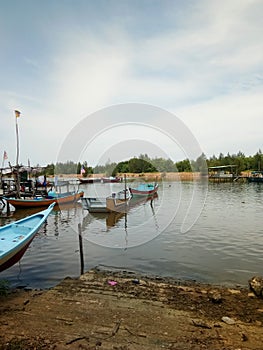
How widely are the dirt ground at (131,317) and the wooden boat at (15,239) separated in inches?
33.8

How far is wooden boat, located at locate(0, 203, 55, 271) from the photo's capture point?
20.7 feet

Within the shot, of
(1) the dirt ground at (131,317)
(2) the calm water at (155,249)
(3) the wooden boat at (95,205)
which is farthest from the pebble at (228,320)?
(3) the wooden boat at (95,205)

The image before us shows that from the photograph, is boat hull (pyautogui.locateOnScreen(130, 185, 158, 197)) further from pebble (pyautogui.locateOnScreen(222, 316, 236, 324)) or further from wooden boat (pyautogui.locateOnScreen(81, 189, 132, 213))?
pebble (pyautogui.locateOnScreen(222, 316, 236, 324))

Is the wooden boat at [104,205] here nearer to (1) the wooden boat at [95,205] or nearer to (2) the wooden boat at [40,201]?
(1) the wooden boat at [95,205]

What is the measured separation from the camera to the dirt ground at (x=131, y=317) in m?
4.02

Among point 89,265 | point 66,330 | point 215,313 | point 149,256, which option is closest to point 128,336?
point 66,330

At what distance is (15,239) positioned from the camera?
764 centimetres

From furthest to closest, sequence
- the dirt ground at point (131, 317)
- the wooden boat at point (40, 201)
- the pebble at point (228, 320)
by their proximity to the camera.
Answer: the wooden boat at point (40, 201) → the pebble at point (228, 320) → the dirt ground at point (131, 317)

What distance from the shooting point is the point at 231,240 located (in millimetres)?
11508

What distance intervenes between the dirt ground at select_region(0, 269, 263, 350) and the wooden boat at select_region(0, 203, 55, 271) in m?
0.86

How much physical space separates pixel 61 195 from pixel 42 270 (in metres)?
17.4

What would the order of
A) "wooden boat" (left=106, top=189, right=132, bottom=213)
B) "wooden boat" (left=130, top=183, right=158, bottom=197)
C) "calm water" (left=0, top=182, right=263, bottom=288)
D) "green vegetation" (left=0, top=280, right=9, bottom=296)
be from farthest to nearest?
"wooden boat" (left=130, top=183, right=158, bottom=197)
"wooden boat" (left=106, top=189, right=132, bottom=213)
"calm water" (left=0, top=182, right=263, bottom=288)
"green vegetation" (left=0, top=280, right=9, bottom=296)

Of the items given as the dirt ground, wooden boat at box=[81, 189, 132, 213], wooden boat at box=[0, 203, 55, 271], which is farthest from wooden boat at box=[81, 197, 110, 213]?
the dirt ground

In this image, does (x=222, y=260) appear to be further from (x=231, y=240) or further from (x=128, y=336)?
(x=128, y=336)
